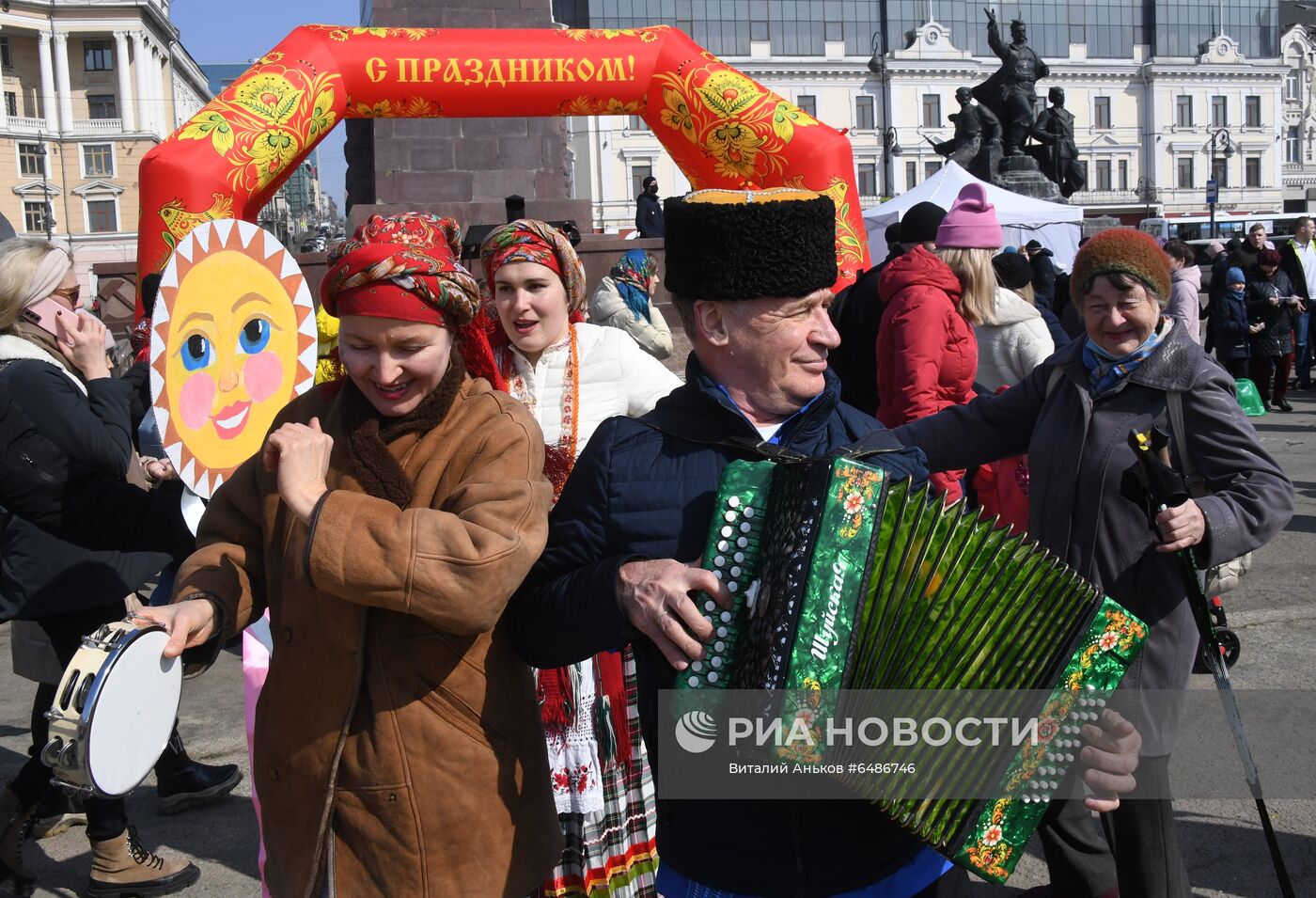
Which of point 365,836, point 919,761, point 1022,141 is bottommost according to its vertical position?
point 365,836

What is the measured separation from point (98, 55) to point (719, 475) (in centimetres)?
8870

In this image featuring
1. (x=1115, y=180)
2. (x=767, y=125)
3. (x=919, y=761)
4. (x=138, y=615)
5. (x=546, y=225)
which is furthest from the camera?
(x=1115, y=180)

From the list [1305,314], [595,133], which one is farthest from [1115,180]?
[1305,314]

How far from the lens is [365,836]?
7.16ft

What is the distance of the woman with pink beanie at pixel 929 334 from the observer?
15.3ft

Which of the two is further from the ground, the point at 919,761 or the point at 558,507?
the point at 558,507

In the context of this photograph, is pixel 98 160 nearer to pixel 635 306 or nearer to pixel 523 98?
pixel 523 98

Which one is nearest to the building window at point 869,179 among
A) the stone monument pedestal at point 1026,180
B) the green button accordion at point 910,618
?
the stone monument pedestal at point 1026,180

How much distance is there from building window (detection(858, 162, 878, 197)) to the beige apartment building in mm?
42241

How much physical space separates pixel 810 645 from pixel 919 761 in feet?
1.00

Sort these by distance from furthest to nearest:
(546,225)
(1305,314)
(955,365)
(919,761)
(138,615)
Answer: (1305,314)
(955,365)
(546,225)
(138,615)
(919,761)

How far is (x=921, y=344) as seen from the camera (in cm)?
→ 466

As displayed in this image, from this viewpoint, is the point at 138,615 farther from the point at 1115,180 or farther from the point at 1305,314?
the point at 1115,180

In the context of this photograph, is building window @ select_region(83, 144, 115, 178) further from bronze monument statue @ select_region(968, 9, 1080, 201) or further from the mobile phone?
the mobile phone
